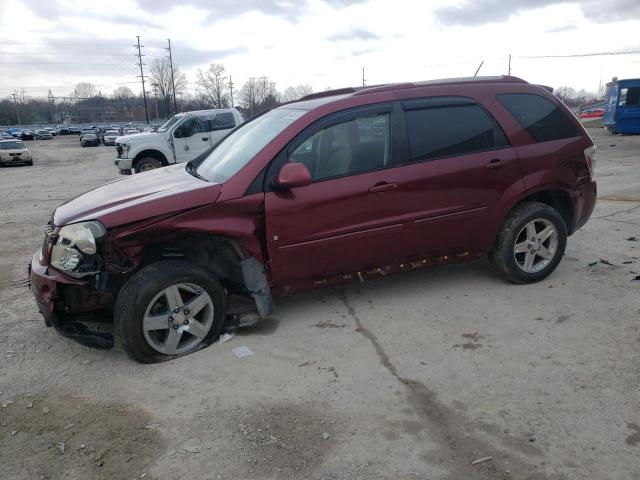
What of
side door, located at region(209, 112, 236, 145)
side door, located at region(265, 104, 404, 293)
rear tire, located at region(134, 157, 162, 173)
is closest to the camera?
side door, located at region(265, 104, 404, 293)

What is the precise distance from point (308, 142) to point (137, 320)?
180 centimetres

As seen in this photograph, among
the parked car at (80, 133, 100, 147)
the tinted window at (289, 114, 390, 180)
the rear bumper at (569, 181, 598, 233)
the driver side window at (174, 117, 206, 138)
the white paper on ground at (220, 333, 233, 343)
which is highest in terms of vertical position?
the parked car at (80, 133, 100, 147)

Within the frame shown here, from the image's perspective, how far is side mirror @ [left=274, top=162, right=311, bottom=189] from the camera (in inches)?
143

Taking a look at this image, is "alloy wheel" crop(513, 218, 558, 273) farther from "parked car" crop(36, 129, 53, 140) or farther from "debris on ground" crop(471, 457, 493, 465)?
"parked car" crop(36, 129, 53, 140)

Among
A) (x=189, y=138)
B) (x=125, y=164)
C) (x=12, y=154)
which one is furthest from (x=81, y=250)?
(x=12, y=154)

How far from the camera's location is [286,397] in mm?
3148

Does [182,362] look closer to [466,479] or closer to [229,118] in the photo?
[466,479]

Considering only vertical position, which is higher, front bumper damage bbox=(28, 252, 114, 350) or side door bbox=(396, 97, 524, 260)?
side door bbox=(396, 97, 524, 260)

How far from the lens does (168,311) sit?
3613mm

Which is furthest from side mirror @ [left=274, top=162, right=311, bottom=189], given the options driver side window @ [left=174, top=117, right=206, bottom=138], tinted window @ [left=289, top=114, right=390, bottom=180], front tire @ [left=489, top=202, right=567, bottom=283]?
driver side window @ [left=174, top=117, right=206, bottom=138]

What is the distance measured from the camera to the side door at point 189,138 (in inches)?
571

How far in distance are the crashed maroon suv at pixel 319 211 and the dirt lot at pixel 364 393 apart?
0.36 m

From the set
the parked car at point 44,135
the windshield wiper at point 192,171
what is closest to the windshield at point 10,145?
the windshield wiper at point 192,171

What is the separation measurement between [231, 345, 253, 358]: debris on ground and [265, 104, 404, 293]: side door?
51cm
